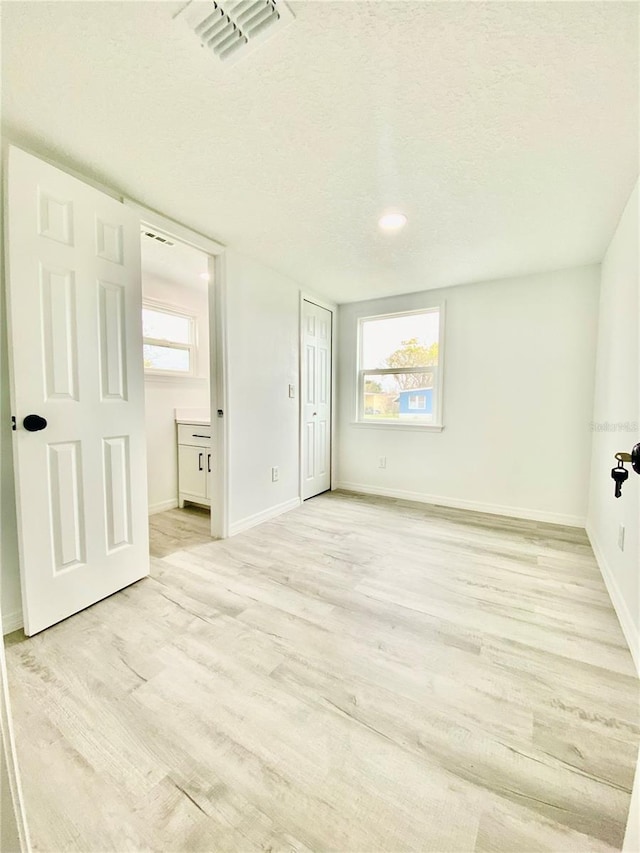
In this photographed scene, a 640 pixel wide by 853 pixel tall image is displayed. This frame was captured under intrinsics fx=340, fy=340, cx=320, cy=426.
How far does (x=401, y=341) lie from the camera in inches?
147

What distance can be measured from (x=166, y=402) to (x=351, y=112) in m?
2.79

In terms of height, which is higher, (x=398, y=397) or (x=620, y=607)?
(x=398, y=397)

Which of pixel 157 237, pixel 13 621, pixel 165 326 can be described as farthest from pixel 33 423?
pixel 165 326

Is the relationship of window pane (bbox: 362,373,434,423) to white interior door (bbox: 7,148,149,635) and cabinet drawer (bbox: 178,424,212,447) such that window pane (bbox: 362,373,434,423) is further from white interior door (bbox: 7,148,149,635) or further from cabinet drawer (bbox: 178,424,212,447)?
white interior door (bbox: 7,148,149,635)

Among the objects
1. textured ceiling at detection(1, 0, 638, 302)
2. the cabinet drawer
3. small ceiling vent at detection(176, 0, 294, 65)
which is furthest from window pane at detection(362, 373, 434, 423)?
small ceiling vent at detection(176, 0, 294, 65)

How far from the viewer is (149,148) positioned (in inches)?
61.1

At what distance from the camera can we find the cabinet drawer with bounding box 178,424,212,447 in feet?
10.5

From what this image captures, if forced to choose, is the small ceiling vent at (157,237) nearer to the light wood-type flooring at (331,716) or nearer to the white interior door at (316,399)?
the white interior door at (316,399)

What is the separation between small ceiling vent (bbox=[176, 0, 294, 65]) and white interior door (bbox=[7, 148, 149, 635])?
0.97 meters

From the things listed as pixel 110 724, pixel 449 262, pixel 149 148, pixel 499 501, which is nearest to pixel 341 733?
pixel 110 724

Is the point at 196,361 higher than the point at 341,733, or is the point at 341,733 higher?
the point at 196,361

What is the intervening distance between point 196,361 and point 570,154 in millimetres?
3322

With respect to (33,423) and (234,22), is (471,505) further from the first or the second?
(234,22)

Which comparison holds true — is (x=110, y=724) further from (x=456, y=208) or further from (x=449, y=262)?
(x=449, y=262)
